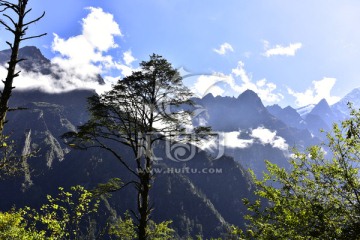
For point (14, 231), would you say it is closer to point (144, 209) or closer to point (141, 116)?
point (144, 209)

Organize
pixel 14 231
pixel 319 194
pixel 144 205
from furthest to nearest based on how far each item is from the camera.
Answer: pixel 14 231 < pixel 144 205 < pixel 319 194

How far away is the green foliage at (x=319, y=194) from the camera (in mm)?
10062

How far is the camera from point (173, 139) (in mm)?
20859

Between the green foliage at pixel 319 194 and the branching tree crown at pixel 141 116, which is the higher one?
the branching tree crown at pixel 141 116

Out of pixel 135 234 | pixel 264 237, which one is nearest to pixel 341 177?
pixel 264 237

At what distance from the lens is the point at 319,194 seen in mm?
11453

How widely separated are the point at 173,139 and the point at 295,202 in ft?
32.8

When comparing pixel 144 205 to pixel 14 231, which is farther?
pixel 14 231

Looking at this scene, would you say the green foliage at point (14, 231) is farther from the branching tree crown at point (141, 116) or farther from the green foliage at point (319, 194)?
the green foliage at point (319, 194)

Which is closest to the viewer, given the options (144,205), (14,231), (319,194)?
(319,194)

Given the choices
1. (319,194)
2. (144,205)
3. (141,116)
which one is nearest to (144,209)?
(144,205)

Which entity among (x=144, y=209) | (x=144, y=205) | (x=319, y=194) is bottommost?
(x=144, y=209)

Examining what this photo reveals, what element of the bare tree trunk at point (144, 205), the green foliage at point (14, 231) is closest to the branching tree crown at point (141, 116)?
the bare tree trunk at point (144, 205)

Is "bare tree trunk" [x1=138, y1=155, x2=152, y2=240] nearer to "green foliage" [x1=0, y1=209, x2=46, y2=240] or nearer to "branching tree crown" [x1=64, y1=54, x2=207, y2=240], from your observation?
"branching tree crown" [x1=64, y1=54, x2=207, y2=240]
